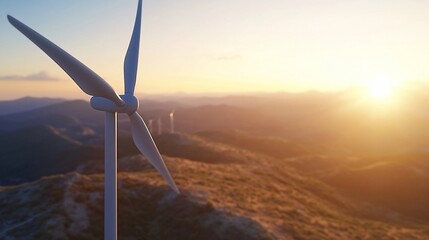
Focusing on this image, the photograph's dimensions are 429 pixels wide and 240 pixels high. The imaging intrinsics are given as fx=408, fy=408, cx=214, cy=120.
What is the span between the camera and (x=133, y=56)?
31.2 metres

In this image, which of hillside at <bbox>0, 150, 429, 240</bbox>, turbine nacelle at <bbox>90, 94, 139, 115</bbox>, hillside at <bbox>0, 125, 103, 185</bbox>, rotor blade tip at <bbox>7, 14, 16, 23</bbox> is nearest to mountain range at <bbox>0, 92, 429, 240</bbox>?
hillside at <bbox>0, 150, 429, 240</bbox>

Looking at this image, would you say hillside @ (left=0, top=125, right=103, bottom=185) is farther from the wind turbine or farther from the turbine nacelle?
the turbine nacelle

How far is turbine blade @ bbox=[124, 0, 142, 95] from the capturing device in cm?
2978

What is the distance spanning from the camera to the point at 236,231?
39656 mm

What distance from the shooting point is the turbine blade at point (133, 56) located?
29781mm

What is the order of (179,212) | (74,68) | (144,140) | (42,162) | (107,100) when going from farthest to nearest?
(42,162), (179,212), (144,140), (107,100), (74,68)

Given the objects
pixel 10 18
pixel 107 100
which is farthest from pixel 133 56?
pixel 10 18

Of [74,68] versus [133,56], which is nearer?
[74,68]

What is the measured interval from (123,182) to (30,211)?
484 inches

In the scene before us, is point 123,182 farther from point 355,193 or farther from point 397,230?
point 355,193

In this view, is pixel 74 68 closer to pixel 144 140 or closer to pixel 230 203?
pixel 144 140

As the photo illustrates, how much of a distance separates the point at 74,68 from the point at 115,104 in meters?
3.19

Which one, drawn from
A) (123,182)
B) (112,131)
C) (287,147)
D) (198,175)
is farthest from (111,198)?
(287,147)

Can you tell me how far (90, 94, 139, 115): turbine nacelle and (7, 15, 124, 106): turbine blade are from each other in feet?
0.85
